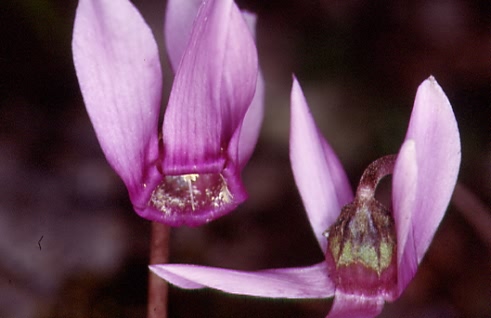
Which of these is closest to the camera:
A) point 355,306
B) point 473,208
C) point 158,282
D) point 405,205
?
point 405,205

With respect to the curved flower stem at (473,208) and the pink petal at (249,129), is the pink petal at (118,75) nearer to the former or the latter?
the pink petal at (249,129)

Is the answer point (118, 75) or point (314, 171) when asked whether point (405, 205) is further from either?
point (118, 75)

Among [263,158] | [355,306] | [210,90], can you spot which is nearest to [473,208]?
[263,158]

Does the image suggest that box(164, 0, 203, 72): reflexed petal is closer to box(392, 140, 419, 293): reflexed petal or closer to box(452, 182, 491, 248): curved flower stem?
box(392, 140, 419, 293): reflexed petal

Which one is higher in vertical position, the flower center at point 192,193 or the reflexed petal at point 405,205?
the reflexed petal at point 405,205

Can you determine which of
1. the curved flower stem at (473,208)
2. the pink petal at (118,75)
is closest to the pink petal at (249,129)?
the pink petal at (118,75)

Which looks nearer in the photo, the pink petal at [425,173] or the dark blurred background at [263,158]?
the pink petal at [425,173]
